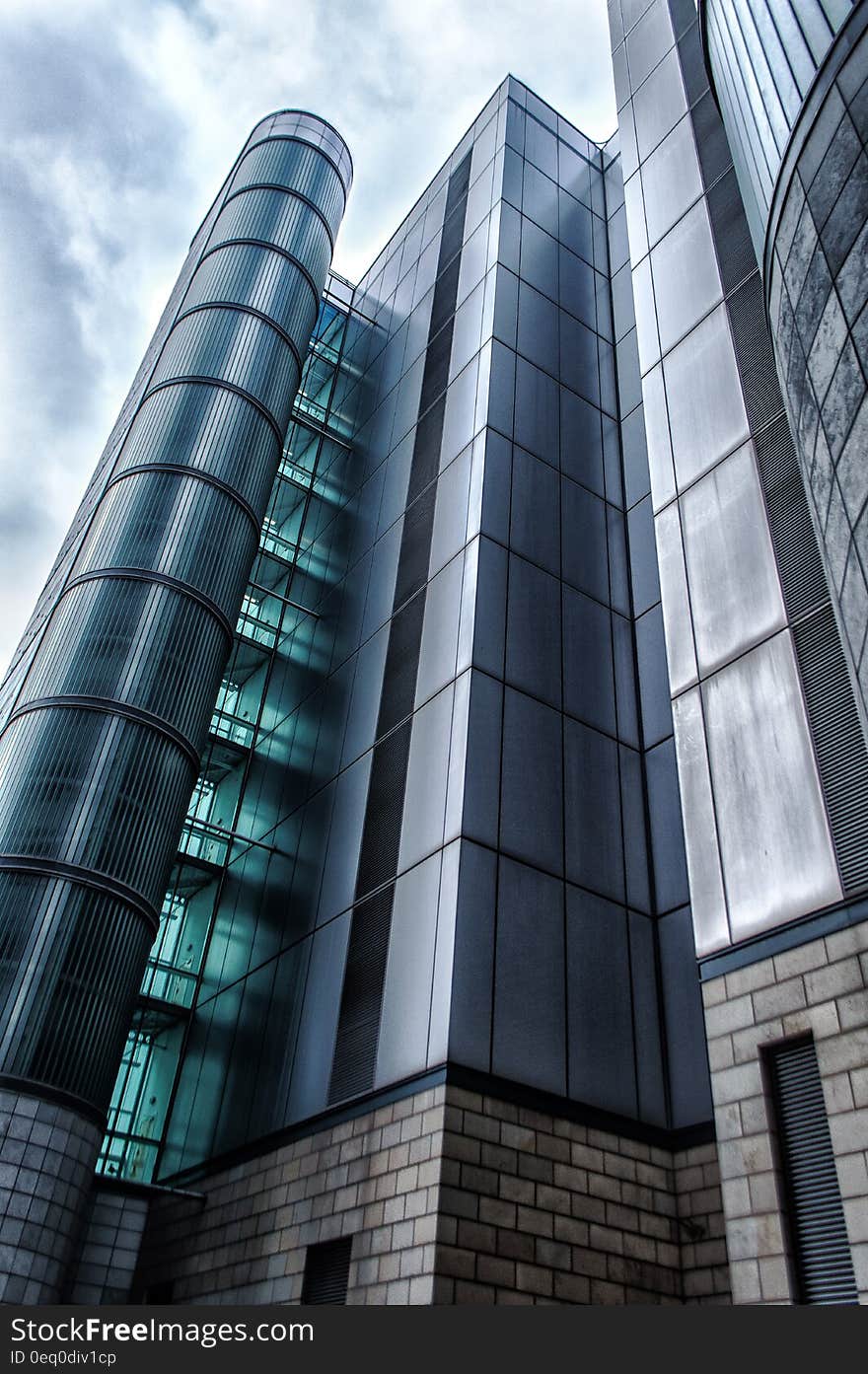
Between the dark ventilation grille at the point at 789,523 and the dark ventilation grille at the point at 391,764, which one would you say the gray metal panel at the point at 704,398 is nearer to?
the dark ventilation grille at the point at 789,523

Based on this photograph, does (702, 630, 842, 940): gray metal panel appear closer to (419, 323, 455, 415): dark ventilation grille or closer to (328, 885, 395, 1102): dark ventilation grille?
(328, 885, 395, 1102): dark ventilation grille

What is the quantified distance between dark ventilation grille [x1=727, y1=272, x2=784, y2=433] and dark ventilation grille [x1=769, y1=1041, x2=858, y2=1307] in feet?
37.1

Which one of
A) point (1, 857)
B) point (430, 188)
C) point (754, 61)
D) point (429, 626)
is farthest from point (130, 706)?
point (430, 188)

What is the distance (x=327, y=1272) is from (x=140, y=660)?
1419 centimetres

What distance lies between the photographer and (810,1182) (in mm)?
12695

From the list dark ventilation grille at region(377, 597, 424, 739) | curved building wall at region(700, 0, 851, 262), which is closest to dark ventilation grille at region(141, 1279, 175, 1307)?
dark ventilation grille at region(377, 597, 424, 739)

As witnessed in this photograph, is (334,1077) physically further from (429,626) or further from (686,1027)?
(429,626)

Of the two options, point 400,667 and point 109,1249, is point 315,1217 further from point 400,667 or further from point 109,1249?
point 400,667

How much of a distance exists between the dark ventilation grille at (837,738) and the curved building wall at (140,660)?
14.5 metres


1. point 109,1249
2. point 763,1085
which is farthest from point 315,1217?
point 763,1085

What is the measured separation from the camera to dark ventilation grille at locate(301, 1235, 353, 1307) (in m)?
15.8

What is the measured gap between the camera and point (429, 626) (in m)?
22.4

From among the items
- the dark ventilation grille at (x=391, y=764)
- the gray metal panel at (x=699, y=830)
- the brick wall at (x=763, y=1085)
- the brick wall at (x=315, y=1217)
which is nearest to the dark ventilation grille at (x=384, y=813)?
the dark ventilation grille at (x=391, y=764)

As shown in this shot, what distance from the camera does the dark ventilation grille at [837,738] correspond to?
14016 millimetres
